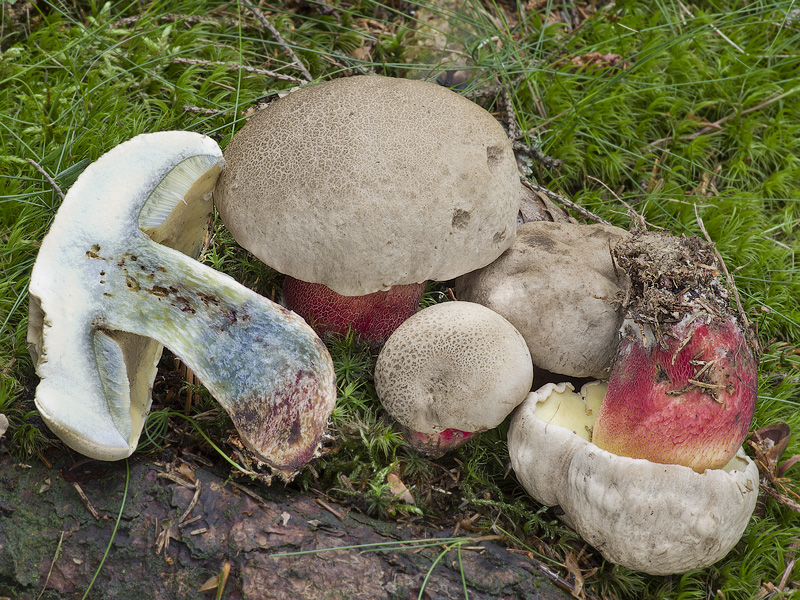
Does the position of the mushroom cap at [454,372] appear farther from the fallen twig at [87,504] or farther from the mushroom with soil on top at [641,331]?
the fallen twig at [87,504]

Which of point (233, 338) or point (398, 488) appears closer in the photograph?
point (233, 338)

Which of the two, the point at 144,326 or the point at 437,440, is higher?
the point at 144,326

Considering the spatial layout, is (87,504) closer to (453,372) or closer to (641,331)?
(453,372)

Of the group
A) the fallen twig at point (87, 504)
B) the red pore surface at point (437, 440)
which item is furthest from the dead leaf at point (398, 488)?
the fallen twig at point (87, 504)

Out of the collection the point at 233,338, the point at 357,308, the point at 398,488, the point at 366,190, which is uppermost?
the point at 366,190

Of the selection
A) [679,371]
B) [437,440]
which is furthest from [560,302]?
[437,440]

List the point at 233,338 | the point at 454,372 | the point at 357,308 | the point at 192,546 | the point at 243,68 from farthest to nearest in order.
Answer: the point at 243,68
the point at 357,308
the point at 454,372
the point at 233,338
the point at 192,546
